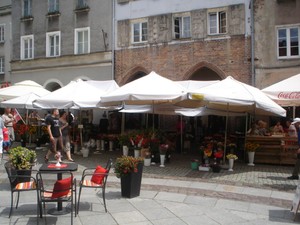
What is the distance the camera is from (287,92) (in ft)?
41.8

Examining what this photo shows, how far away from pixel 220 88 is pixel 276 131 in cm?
414

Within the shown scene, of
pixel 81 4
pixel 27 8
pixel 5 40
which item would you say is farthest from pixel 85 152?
pixel 5 40

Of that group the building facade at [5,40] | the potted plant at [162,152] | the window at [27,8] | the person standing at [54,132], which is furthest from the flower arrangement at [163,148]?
the building facade at [5,40]

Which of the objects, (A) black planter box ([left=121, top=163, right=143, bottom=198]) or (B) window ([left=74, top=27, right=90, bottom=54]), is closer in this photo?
(A) black planter box ([left=121, top=163, right=143, bottom=198])

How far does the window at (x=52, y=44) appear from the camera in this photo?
24406 millimetres

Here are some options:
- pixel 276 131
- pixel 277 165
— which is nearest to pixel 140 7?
pixel 276 131

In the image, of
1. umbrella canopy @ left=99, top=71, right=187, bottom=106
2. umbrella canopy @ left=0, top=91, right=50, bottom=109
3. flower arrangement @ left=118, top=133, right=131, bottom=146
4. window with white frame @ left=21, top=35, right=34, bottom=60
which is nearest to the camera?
umbrella canopy @ left=99, top=71, right=187, bottom=106

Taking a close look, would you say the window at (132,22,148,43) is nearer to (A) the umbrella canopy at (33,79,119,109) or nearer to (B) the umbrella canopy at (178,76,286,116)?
(A) the umbrella canopy at (33,79,119,109)

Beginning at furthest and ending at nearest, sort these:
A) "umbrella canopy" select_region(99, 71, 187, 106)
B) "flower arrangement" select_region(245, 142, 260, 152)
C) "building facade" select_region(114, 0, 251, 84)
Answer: "building facade" select_region(114, 0, 251, 84) → "flower arrangement" select_region(245, 142, 260, 152) → "umbrella canopy" select_region(99, 71, 187, 106)

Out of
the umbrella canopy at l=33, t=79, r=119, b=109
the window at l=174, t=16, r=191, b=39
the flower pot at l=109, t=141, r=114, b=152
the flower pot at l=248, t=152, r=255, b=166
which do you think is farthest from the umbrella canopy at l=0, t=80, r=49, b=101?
the flower pot at l=248, t=152, r=255, b=166

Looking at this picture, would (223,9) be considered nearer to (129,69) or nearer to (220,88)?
(129,69)

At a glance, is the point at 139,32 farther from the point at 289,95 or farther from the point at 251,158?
the point at 251,158

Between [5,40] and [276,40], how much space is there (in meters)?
21.6

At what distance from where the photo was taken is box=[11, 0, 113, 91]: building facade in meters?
22.5
